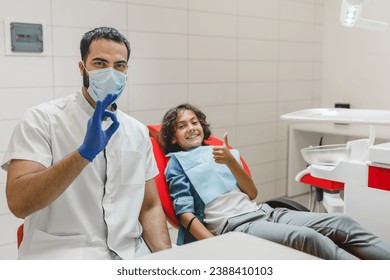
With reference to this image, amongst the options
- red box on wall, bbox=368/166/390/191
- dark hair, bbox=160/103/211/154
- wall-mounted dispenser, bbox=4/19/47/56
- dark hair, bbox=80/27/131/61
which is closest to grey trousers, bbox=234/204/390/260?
red box on wall, bbox=368/166/390/191

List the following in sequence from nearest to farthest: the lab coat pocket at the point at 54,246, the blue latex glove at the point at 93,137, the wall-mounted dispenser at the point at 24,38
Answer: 1. the blue latex glove at the point at 93,137
2. the lab coat pocket at the point at 54,246
3. the wall-mounted dispenser at the point at 24,38

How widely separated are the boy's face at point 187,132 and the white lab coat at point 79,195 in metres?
0.52

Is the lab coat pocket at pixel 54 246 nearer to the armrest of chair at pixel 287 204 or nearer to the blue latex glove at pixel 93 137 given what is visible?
the blue latex glove at pixel 93 137

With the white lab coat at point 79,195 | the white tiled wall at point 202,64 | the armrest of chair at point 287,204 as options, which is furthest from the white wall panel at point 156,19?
the armrest of chair at point 287,204

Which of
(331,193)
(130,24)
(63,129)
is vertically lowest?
(331,193)

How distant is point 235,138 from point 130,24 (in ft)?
4.49

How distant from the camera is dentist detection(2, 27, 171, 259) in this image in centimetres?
144

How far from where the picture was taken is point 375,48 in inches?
151

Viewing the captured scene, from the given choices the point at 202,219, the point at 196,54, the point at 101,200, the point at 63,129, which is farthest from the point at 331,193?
the point at 63,129

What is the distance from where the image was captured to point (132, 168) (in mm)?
1766

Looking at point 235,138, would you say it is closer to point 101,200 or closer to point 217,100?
point 217,100

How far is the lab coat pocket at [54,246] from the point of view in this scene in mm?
1537

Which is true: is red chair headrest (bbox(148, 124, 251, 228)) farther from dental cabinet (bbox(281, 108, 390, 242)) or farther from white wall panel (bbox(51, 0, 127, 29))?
white wall panel (bbox(51, 0, 127, 29))

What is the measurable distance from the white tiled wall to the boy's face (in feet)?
2.48
